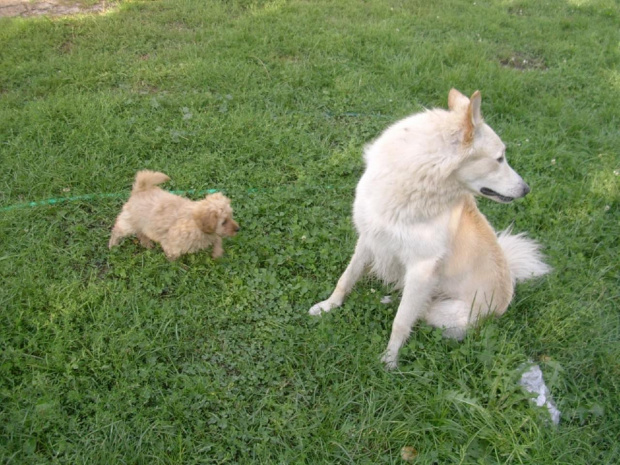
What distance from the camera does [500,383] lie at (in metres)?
2.60

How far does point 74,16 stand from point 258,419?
5.86 metres

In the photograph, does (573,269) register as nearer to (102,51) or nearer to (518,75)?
(518,75)

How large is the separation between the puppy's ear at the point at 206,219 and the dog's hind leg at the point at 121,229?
1.78ft

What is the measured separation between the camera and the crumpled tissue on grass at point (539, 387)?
2.65m

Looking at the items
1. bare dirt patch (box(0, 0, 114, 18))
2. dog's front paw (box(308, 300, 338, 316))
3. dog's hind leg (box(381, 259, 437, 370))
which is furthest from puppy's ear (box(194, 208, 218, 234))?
bare dirt patch (box(0, 0, 114, 18))

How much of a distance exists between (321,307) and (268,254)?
0.65m

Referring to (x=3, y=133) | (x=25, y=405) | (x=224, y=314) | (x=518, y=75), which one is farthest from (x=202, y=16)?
(x=25, y=405)

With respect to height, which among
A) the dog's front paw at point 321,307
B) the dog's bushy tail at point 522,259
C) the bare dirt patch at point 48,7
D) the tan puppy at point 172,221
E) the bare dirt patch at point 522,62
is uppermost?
the bare dirt patch at point 48,7

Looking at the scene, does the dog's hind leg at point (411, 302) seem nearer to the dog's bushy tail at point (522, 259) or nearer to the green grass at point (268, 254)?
the green grass at point (268, 254)

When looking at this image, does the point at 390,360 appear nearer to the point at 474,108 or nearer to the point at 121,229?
the point at 474,108

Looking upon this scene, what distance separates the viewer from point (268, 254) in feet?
11.7

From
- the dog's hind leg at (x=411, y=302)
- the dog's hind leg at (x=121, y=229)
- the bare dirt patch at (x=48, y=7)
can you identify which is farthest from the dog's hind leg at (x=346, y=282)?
the bare dirt patch at (x=48, y=7)

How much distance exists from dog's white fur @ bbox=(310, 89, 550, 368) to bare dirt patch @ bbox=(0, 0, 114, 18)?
17.8ft

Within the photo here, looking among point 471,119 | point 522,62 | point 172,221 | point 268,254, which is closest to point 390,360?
point 268,254
